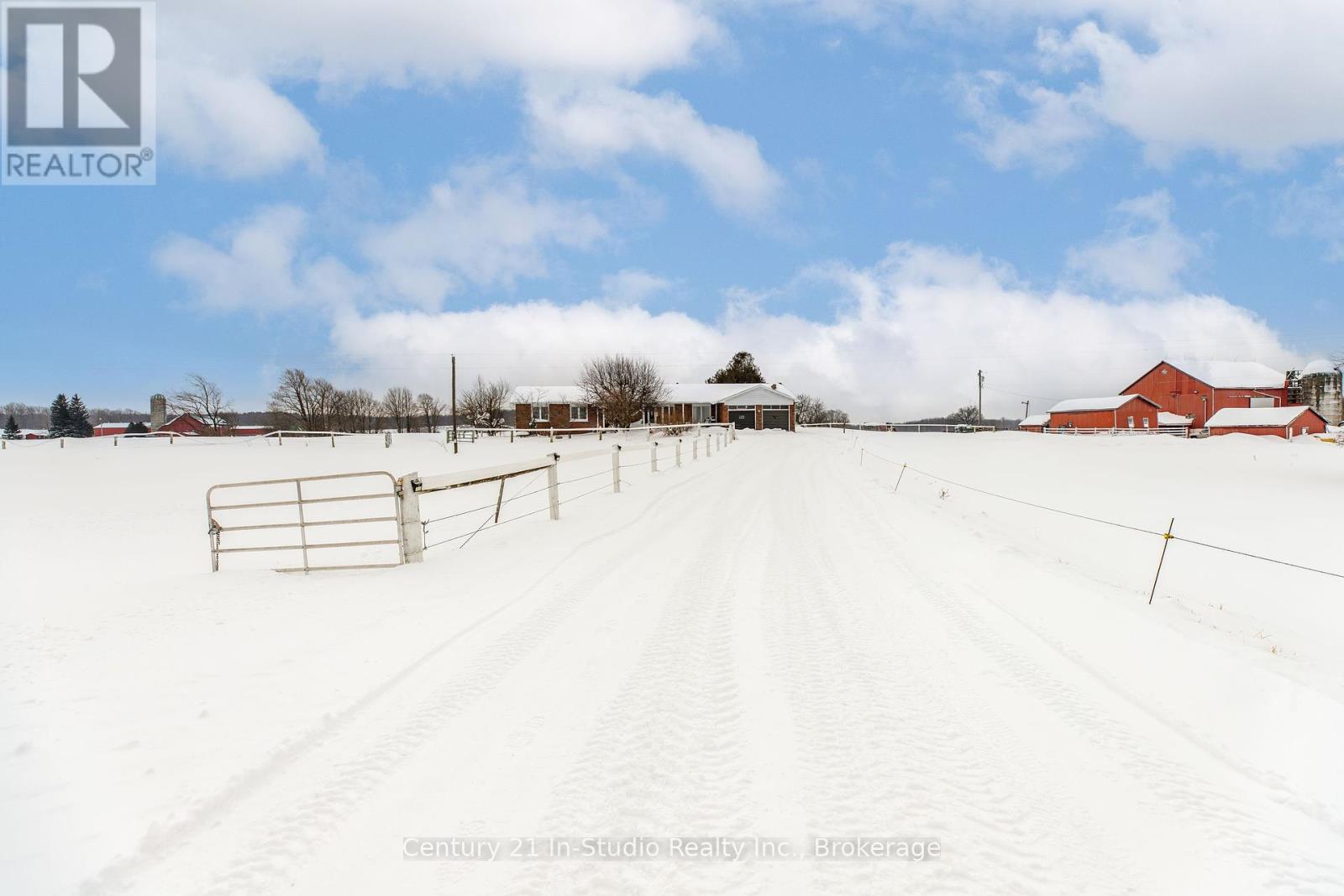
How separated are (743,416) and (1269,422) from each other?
1879 inches

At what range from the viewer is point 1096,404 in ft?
221

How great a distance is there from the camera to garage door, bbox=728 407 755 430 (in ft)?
212

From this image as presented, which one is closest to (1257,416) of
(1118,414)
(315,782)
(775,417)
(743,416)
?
(1118,414)

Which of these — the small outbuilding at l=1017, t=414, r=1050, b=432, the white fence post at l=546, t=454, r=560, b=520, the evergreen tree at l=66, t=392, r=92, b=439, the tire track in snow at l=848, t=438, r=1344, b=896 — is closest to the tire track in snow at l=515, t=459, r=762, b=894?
the tire track in snow at l=848, t=438, r=1344, b=896

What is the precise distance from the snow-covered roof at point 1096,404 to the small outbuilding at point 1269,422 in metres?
5.65

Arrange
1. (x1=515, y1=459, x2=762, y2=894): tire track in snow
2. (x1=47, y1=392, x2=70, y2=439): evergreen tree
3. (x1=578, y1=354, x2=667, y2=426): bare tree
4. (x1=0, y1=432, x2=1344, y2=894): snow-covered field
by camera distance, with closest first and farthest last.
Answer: (x1=515, y1=459, x2=762, y2=894): tire track in snow, (x1=0, y1=432, x2=1344, y2=894): snow-covered field, (x1=578, y1=354, x2=667, y2=426): bare tree, (x1=47, y1=392, x2=70, y2=439): evergreen tree

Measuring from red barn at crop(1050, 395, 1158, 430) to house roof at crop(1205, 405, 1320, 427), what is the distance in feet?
16.2

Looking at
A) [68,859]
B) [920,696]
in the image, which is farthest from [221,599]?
[920,696]

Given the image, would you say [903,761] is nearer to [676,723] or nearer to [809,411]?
[676,723]

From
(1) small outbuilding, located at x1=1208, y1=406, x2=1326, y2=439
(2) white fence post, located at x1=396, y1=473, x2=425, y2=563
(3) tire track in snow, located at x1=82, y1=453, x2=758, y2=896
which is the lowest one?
(3) tire track in snow, located at x1=82, y1=453, x2=758, y2=896

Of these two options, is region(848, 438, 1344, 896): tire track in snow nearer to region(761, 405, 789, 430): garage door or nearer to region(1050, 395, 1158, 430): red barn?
region(761, 405, 789, 430): garage door

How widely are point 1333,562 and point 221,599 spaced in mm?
15744

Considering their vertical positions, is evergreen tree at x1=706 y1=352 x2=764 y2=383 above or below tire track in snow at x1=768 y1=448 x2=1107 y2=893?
above

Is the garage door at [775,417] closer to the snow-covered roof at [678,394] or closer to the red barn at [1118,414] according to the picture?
the snow-covered roof at [678,394]
